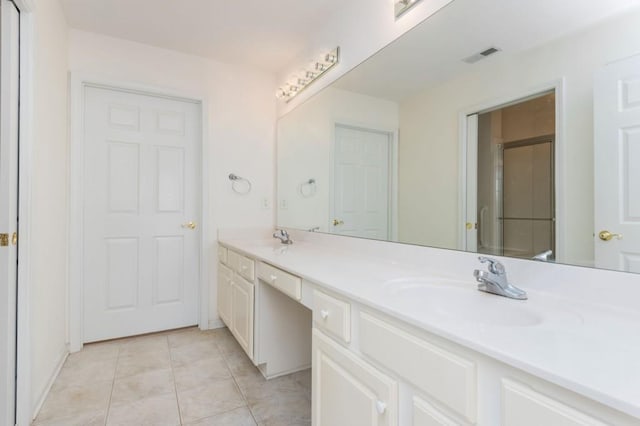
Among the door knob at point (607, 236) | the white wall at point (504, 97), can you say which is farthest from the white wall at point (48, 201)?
the door knob at point (607, 236)

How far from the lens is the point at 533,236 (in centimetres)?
116

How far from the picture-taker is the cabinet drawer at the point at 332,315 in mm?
1064

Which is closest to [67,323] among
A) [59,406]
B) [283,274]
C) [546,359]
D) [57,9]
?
[59,406]

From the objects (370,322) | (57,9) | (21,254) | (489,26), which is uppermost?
(57,9)

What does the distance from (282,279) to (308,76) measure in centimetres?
167

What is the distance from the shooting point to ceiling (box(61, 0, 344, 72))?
210 centimetres

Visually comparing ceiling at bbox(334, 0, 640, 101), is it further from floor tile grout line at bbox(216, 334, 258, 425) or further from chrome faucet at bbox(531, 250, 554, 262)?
floor tile grout line at bbox(216, 334, 258, 425)

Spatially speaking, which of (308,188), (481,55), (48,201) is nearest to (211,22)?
(308,188)

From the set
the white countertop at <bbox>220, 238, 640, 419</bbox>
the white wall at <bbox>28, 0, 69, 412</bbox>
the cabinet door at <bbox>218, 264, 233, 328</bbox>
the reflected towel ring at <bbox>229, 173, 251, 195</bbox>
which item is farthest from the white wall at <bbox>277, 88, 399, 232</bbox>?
the white wall at <bbox>28, 0, 69, 412</bbox>

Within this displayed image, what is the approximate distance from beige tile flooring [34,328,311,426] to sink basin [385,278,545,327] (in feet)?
3.07

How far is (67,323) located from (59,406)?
80cm

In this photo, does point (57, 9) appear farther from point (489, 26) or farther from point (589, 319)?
point (589, 319)

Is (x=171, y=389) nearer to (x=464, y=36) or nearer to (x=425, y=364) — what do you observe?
(x=425, y=364)

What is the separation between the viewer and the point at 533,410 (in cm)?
57
